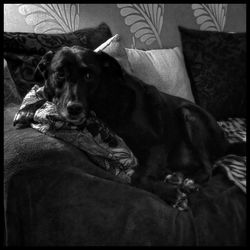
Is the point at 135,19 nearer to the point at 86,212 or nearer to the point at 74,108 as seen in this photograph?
the point at 74,108

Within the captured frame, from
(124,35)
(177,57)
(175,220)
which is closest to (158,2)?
(124,35)

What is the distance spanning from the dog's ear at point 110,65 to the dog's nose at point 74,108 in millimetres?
248

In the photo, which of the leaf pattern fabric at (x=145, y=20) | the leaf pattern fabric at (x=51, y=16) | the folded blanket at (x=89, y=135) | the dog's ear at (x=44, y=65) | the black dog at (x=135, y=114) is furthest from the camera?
the leaf pattern fabric at (x=145, y=20)

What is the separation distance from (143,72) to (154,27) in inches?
28.0

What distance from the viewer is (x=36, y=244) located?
42.7 inches

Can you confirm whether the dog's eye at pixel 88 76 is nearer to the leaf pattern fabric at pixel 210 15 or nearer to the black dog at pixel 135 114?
the black dog at pixel 135 114

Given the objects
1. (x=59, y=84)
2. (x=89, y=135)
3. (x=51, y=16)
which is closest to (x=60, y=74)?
(x=59, y=84)

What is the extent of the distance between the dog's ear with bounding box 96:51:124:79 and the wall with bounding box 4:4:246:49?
3.15ft

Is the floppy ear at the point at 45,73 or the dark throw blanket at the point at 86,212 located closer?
the dark throw blanket at the point at 86,212

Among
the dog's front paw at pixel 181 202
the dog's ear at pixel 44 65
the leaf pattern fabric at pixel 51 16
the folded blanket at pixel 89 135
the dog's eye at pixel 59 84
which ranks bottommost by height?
the dog's front paw at pixel 181 202

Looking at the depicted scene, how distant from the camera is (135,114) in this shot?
1.53 m

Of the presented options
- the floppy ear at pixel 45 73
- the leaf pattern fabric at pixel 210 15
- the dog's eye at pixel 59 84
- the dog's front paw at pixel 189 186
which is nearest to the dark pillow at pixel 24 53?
the floppy ear at pixel 45 73

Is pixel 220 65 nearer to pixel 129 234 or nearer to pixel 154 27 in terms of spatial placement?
pixel 154 27

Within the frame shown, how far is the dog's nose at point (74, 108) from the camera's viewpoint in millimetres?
1393
